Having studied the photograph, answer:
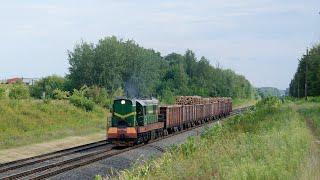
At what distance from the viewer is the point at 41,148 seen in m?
28.7

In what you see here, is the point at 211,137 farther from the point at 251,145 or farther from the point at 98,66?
the point at 98,66

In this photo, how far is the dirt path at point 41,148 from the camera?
25.3 m

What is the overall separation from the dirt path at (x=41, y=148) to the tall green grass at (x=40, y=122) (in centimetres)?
76

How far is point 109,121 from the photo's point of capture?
99.2 feet

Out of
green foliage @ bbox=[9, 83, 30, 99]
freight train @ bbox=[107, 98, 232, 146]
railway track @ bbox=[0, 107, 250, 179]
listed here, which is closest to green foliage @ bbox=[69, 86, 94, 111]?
green foliage @ bbox=[9, 83, 30, 99]

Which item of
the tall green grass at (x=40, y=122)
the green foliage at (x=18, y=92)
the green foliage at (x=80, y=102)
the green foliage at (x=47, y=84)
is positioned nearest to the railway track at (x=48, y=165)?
the tall green grass at (x=40, y=122)

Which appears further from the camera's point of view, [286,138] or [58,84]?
[58,84]

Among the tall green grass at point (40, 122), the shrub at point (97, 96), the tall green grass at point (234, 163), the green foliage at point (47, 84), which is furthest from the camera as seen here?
the green foliage at point (47, 84)

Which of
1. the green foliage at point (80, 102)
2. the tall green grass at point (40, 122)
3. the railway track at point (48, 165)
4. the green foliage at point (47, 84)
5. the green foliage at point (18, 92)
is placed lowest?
the railway track at point (48, 165)

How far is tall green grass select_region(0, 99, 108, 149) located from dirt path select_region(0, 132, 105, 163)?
756 mm

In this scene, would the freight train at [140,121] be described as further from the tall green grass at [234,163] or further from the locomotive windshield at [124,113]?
the tall green grass at [234,163]

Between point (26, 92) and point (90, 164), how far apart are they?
113 feet

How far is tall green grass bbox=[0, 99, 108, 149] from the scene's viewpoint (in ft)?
106

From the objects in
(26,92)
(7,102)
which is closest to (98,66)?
(26,92)
